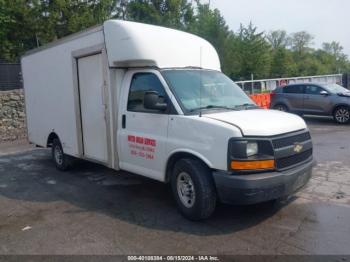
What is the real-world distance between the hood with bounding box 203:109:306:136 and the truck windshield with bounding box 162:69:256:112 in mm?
315

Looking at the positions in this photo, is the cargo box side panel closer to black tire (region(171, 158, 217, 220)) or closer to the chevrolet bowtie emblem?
black tire (region(171, 158, 217, 220))

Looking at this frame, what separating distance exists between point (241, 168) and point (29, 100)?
679 cm

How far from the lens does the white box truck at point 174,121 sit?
4438 millimetres

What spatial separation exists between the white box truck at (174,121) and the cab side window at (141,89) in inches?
0.6

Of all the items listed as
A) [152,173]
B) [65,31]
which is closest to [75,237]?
[152,173]

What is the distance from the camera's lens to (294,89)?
51.9 feet

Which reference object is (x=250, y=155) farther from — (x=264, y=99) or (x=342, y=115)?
A: (x=264, y=99)

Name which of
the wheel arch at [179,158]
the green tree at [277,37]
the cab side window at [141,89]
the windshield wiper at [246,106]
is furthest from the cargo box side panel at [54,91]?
the green tree at [277,37]

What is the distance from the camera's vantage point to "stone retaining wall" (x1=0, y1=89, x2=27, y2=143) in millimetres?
14688

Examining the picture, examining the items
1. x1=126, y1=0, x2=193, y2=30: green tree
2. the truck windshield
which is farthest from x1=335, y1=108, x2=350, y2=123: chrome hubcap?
x1=126, y1=0, x2=193, y2=30: green tree

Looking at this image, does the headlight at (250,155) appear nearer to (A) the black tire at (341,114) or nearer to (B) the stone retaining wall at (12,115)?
(A) the black tire at (341,114)

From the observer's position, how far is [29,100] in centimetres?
934

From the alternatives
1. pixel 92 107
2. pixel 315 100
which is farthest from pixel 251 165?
pixel 315 100

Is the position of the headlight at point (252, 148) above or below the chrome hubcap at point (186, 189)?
above
